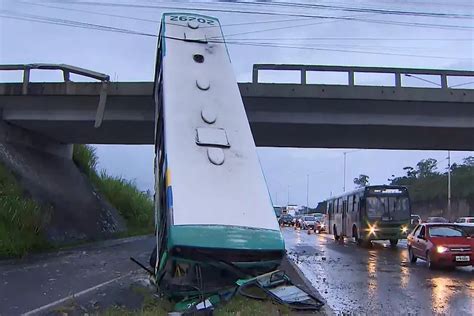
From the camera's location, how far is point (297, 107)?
2155 centimetres

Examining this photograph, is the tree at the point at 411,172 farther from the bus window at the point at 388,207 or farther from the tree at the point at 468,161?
the bus window at the point at 388,207

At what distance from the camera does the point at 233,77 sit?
40.4 feet

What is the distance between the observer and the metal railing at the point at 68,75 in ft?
66.0

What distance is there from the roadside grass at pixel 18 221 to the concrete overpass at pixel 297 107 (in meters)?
2.99

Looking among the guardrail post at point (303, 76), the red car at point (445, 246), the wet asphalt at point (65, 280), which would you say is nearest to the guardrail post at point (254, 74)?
the guardrail post at point (303, 76)

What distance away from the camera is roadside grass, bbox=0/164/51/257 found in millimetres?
17606

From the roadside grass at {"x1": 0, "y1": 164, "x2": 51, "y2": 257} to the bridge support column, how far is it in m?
2.06

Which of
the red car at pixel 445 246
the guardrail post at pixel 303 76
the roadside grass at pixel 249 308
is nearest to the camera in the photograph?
the roadside grass at pixel 249 308

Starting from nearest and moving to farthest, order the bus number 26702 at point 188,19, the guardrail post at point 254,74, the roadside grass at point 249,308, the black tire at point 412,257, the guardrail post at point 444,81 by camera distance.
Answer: the roadside grass at point 249,308, the bus number 26702 at point 188,19, the black tire at point 412,257, the guardrail post at point 254,74, the guardrail post at point 444,81

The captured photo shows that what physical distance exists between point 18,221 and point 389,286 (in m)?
12.0

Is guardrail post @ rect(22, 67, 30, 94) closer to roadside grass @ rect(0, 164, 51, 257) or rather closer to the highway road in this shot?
roadside grass @ rect(0, 164, 51, 257)

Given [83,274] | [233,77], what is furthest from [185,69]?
[83,274]

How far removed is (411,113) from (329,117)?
128 inches

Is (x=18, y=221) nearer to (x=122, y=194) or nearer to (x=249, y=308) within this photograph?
(x=249, y=308)
